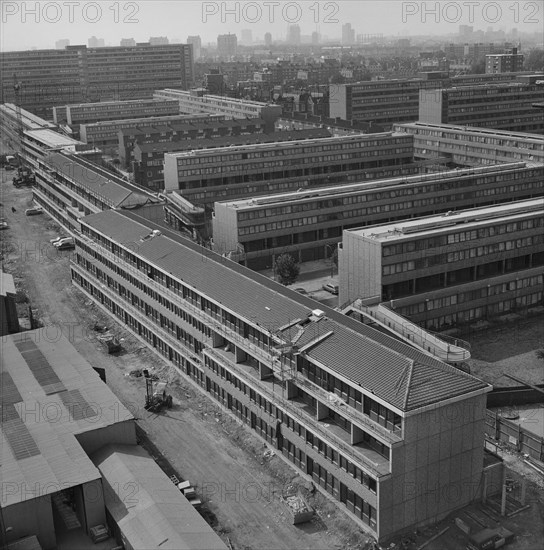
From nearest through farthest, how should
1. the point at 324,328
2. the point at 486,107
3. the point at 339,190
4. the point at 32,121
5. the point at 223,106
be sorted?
1. the point at 324,328
2. the point at 339,190
3. the point at 486,107
4. the point at 32,121
5. the point at 223,106

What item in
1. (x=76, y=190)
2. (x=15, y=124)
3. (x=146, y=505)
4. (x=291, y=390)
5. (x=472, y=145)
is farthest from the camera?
(x=15, y=124)

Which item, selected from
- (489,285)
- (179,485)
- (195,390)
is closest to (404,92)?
(489,285)

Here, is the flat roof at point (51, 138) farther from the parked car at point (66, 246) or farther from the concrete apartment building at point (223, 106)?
the concrete apartment building at point (223, 106)

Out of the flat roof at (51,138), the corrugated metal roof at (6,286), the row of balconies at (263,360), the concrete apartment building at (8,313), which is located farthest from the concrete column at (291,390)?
the flat roof at (51,138)

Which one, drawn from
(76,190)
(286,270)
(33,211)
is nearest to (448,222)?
(286,270)

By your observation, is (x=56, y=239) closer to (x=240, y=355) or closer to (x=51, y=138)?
(x=51, y=138)

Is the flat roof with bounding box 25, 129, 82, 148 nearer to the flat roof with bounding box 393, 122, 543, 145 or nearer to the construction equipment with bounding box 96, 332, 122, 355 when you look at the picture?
the flat roof with bounding box 393, 122, 543, 145
